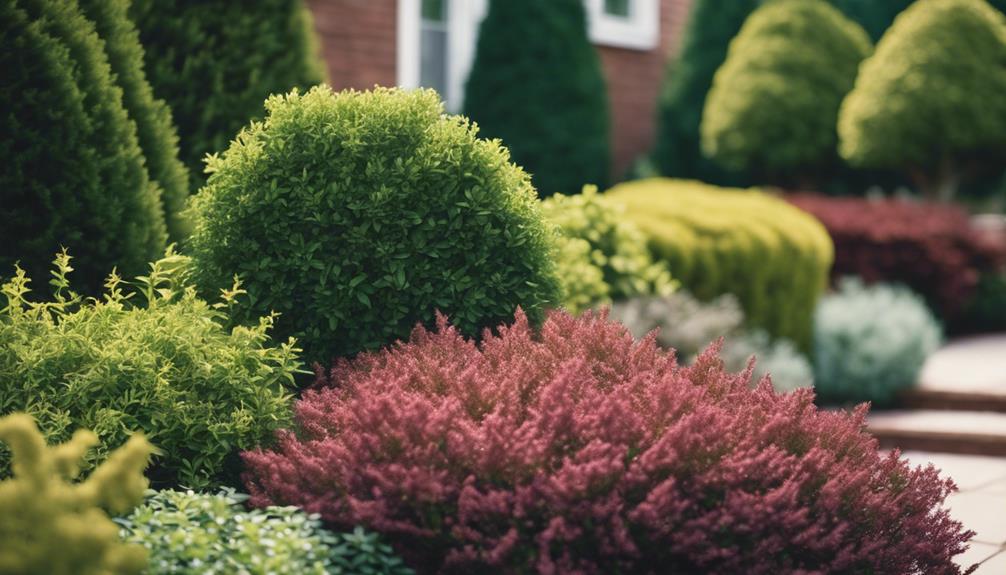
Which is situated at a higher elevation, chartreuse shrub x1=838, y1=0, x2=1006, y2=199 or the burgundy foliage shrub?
chartreuse shrub x1=838, y1=0, x2=1006, y2=199

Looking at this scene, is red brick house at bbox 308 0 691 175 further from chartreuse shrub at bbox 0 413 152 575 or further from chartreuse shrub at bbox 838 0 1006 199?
chartreuse shrub at bbox 0 413 152 575

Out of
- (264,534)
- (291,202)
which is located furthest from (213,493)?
(291,202)

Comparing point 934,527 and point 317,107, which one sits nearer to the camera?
point 934,527

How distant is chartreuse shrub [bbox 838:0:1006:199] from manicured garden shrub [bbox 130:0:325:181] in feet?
29.0

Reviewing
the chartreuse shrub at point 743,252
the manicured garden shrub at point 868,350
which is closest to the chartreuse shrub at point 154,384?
the chartreuse shrub at point 743,252

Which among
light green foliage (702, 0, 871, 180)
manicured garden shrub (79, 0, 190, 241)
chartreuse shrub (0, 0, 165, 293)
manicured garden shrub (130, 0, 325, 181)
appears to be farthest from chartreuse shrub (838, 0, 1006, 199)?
chartreuse shrub (0, 0, 165, 293)

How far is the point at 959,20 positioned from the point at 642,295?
822cm

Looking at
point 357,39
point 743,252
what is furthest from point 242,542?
point 357,39

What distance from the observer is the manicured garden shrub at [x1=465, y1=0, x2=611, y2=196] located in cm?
1123

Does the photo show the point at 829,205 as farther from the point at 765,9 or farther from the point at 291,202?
the point at 291,202

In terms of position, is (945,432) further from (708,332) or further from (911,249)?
(911,249)

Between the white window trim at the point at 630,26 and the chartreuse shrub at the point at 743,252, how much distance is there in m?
4.99

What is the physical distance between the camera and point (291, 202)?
411 cm

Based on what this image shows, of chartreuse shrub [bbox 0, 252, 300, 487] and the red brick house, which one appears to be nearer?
chartreuse shrub [bbox 0, 252, 300, 487]
